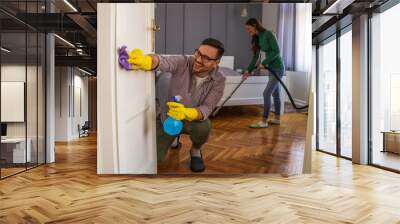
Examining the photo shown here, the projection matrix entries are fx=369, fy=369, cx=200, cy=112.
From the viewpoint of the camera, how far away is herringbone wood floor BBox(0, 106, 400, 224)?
10.3ft

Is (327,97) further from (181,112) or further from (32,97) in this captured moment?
(32,97)

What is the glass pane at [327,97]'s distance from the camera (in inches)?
329

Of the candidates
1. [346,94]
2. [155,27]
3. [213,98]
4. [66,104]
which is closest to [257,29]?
[213,98]

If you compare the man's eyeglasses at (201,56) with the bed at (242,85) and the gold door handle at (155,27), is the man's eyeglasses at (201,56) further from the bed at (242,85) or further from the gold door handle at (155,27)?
the gold door handle at (155,27)

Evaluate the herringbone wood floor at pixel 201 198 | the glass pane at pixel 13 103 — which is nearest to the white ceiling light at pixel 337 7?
the herringbone wood floor at pixel 201 198

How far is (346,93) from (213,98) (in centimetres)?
384

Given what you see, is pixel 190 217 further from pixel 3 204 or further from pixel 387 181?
pixel 387 181

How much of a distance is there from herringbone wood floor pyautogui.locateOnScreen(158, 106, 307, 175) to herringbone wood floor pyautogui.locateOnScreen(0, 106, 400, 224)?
Result: 0.14 meters

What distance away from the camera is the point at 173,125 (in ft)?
16.3

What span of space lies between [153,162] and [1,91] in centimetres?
239

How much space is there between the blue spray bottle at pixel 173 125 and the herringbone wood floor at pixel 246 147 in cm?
17

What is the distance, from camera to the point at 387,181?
4.93m

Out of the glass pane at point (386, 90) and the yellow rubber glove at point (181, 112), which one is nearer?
the yellow rubber glove at point (181, 112)

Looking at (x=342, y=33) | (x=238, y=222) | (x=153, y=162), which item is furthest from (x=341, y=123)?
(x=238, y=222)
